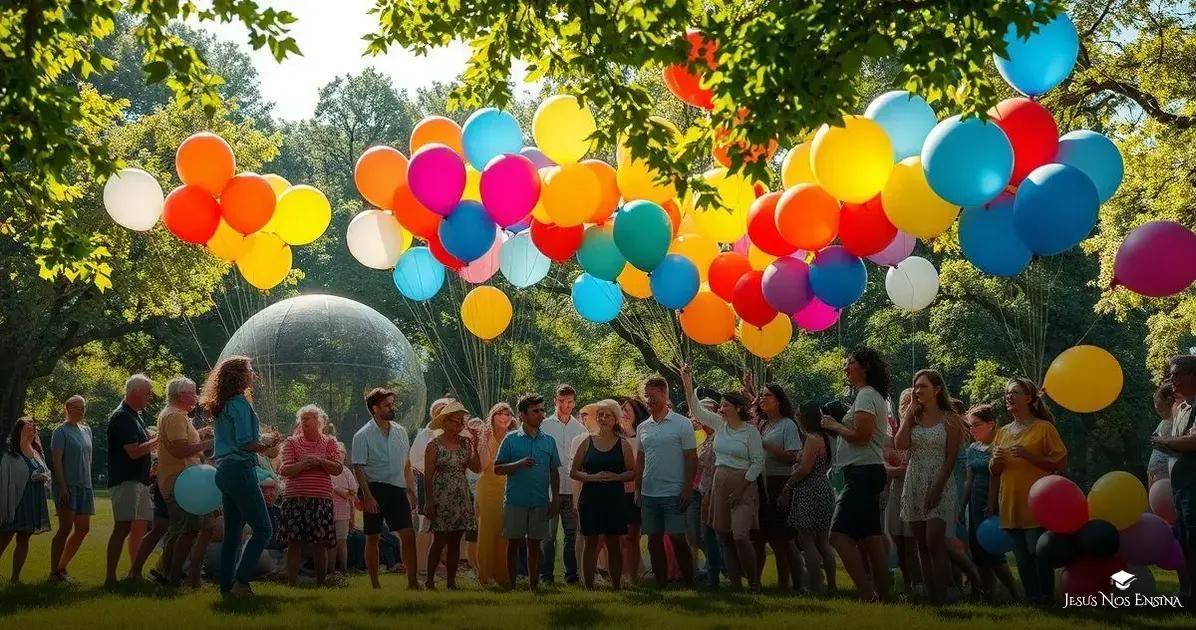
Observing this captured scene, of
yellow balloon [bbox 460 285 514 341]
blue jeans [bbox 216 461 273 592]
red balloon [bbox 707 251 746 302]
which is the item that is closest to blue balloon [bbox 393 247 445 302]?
yellow balloon [bbox 460 285 514 341]

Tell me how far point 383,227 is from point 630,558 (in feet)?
12.8

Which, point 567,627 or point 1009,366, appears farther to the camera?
point 1009,366

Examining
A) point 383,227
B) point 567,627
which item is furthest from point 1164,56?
point 567,627

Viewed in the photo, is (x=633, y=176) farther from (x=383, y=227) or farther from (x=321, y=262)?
(x=321, y=262)

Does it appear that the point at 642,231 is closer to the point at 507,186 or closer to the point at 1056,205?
the point at 507,186

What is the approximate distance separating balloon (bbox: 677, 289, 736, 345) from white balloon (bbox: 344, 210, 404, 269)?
289cm

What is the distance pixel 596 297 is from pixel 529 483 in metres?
3.33

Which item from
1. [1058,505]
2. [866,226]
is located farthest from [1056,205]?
[1058,505]

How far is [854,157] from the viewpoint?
9.94 m

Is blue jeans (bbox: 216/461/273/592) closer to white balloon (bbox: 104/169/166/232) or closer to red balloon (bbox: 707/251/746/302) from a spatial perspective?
white balloon (bbox: 104/169/166/232)

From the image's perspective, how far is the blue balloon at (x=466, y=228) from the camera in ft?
37.4

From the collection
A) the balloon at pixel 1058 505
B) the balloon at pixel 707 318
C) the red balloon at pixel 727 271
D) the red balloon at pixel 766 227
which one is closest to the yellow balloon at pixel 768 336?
the balloon at pixel 707 318

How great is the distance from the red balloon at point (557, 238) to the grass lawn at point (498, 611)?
10.2 feet

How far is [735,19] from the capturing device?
9.40m
